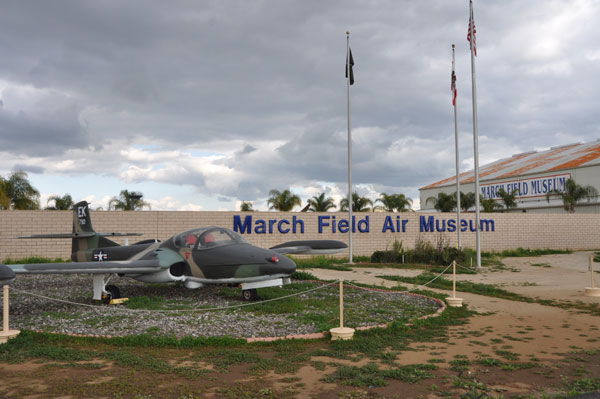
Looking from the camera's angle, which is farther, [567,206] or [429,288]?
[567,206]

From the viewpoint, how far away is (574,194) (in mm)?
40812

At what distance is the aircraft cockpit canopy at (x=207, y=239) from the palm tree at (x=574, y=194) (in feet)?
132

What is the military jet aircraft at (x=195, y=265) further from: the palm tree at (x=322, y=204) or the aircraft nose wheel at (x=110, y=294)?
the palm tree at (x=322, y=204)

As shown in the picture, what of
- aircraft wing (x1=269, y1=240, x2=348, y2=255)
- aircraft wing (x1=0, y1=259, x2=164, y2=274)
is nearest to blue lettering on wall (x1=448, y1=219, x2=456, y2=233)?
aircraft wing (x1=269, y1=240, x2=348, y2=255)

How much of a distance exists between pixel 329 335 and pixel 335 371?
1.71 m

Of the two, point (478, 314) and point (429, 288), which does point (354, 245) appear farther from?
point (478, 314)

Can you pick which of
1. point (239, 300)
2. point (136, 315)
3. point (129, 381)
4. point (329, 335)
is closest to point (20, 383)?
point (129, 381)

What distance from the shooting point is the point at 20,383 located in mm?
5320

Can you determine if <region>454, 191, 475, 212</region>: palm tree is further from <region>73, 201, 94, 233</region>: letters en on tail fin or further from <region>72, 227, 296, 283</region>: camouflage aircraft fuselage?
<region>73, 201, 94, 233</region>: letters en on tail fin

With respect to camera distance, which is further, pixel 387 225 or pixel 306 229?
pixel 387 225

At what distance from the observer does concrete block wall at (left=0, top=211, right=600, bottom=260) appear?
19.7 metres

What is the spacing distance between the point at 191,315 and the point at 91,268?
2635 mm

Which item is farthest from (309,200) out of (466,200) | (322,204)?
(466,200)

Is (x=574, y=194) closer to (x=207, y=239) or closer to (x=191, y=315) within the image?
(x=207, y=239)
